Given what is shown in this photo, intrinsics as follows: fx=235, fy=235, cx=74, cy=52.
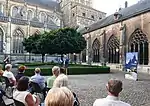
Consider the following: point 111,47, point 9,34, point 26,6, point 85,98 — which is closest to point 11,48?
point 9,34

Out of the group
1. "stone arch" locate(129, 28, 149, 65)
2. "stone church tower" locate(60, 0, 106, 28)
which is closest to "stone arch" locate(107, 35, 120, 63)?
"stone arch" locate(129, 28, 149, 65)

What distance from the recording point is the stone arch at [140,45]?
28797 mm

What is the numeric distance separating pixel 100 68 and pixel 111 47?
1339 centimetres

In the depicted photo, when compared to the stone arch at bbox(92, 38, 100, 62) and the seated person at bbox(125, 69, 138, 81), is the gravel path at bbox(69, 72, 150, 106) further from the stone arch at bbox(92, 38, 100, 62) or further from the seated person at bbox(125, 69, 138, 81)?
the stone arch at bbox(92, 38, 100, 62)

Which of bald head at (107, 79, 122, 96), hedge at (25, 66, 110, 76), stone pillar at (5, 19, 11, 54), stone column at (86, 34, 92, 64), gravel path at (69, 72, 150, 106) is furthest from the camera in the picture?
stone pillar at (5, 19, 11, 54)

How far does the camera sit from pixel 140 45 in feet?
98.4

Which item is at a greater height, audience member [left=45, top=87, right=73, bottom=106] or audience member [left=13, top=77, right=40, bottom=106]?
audience member [left=45, top=87, right=73, bottom=106]

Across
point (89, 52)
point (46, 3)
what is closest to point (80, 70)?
point (89, 52)

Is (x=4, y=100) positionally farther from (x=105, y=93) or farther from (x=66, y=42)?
(x=66, y=42)

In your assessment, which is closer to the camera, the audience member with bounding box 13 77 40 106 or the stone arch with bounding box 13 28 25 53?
the audience member with bounding box 13 77 40 106

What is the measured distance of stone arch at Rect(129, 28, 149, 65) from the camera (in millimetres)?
28797

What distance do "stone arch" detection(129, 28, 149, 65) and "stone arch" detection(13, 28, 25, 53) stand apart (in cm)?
2626

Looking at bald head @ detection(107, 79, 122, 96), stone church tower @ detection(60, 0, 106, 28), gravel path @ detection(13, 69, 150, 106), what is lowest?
gravel path @ detection(13, 69, 150, 106)

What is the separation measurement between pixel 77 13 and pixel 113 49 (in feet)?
93.2
